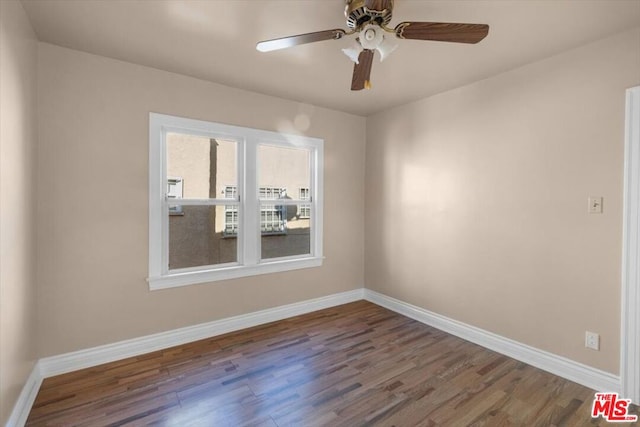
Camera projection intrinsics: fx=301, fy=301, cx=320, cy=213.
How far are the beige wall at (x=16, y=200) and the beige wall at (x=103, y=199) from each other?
145 mm

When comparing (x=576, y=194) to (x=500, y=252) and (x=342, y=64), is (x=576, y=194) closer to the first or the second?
(x=500, y=252)

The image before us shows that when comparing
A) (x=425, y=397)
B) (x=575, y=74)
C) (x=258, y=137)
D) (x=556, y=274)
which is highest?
(x=575, y=74)

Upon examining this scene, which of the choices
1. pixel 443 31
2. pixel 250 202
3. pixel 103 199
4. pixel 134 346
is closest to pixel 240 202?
pixel 250 202

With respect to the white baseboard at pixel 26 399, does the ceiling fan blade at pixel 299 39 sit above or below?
above

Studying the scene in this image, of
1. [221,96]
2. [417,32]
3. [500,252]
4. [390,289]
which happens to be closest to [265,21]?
[417,32]

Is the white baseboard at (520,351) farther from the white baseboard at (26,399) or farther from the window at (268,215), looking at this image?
the white baseboard at (26,399)

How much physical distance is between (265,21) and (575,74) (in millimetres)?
2410

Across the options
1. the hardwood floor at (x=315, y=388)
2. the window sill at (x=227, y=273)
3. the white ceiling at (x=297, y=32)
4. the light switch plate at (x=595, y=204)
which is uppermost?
the white ceiling at (x=297, y=32)

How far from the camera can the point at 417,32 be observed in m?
1.68

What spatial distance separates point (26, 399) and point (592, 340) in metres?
4.06

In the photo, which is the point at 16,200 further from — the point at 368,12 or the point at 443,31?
the point at 443,31

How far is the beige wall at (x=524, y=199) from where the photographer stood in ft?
7.31

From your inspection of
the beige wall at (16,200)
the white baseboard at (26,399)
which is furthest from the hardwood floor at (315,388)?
the beige wall at (16,200)

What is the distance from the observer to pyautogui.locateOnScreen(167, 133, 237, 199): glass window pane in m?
2.96
